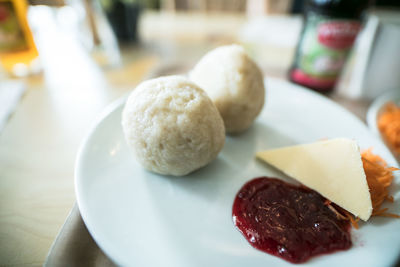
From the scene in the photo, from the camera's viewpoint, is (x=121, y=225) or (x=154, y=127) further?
(x=154, y=127)

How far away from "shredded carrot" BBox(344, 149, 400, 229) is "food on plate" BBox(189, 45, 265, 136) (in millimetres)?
577

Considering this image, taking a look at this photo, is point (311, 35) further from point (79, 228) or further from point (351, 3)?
point (79, 228)

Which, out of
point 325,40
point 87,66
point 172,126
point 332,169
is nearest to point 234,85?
point 172,126

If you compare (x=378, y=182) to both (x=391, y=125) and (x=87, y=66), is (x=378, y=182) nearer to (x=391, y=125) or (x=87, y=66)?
(x=391, y=125)

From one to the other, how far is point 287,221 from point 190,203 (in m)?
0.39

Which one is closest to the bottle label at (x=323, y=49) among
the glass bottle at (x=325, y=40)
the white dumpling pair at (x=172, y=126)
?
the glass bottle at (x=325, y=40)

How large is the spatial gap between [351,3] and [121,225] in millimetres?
1906

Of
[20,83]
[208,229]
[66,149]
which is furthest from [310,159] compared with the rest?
[20,83]

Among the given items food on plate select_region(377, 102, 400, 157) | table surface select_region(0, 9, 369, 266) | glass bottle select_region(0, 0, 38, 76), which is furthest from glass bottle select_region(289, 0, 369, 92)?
glass bottle select_region(0, 0, 38, 76)

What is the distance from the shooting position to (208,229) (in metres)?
1.00

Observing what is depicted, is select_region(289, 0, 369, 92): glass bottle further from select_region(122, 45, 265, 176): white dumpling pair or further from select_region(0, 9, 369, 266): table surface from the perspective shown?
select_region(122, 45, 265, 176): white dumpling pair

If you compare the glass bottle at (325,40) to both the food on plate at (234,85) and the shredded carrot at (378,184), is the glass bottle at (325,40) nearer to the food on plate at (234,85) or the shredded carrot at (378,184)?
the food on plate at (234,85)

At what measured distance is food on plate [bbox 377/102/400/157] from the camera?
1.51 meters

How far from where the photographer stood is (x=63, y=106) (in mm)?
1964
